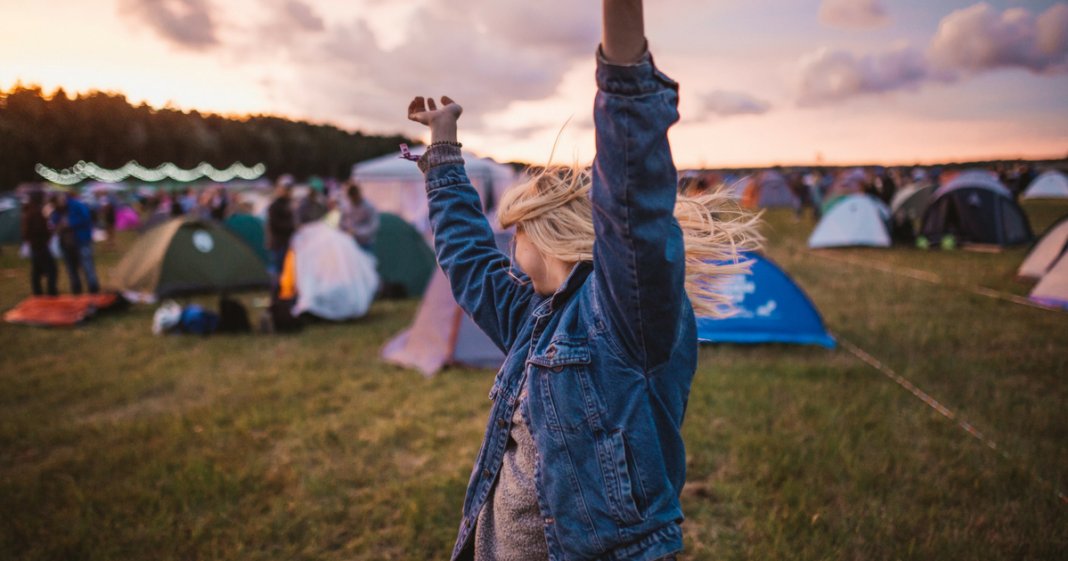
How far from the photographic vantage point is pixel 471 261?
1.67 m

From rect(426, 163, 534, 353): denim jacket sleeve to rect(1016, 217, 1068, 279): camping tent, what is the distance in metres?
11.3

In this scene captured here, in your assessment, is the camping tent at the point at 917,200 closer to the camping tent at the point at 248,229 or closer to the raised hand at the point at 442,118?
the camping tent at the point at 248,229

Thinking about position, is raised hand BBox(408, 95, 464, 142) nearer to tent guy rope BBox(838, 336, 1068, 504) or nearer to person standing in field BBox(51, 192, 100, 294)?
tent guy rope BBox(838, 336, 1068, 504)

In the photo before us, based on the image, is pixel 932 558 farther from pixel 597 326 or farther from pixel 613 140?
pixel 613 140

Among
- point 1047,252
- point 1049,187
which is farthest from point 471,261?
point 1049,187

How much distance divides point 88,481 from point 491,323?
3.82m

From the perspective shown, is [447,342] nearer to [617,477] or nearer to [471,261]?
[471,261]

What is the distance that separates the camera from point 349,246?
8.81 m

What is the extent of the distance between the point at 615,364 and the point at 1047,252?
491 inches

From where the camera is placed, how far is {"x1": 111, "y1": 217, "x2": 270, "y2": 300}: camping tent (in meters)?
10.3

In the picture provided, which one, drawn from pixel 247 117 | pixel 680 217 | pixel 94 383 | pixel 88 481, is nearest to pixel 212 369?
pixel 94 383

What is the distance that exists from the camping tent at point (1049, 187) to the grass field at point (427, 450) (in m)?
33.6

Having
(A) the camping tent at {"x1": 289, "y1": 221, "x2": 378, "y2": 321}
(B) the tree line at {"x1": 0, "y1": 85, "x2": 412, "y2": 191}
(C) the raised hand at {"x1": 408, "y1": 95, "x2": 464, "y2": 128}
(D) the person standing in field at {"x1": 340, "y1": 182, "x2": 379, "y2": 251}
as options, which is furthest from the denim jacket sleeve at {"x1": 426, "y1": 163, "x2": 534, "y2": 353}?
(B) the tree line at {"x1": 0, "y1": 85, "x2": 412, "y2": 191}

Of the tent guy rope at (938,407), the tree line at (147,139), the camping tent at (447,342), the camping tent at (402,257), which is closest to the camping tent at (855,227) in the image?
the tent guy rope at (938,407)
